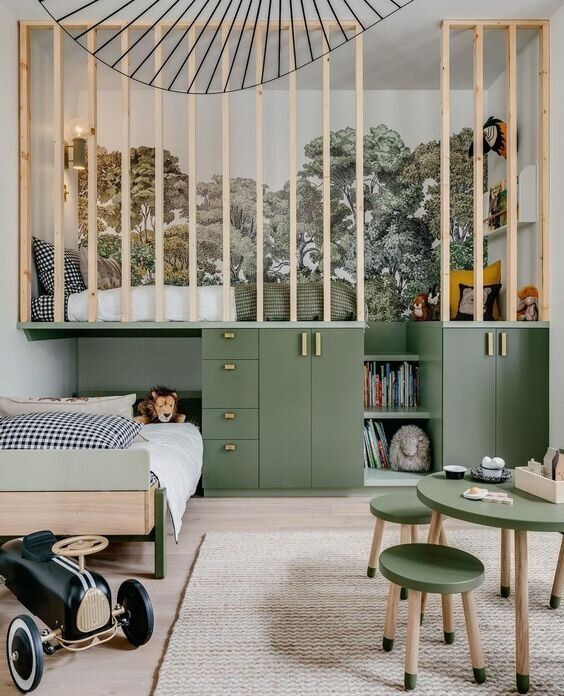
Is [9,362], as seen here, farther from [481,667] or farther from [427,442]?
[481,667]

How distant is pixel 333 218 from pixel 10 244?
2139mm

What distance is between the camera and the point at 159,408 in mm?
3688

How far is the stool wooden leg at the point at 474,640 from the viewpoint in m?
1.71

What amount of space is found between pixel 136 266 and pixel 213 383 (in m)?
1.17

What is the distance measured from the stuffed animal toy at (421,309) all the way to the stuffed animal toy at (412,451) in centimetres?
76

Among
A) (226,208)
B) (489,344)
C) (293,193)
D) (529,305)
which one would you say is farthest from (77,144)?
(529,305)

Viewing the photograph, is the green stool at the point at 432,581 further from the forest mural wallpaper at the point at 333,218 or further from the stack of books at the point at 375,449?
the forest mural wallpaper at the point at 333,218

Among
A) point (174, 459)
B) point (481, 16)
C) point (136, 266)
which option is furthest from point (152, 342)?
point (481, 16)

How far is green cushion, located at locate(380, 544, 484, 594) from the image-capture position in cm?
164

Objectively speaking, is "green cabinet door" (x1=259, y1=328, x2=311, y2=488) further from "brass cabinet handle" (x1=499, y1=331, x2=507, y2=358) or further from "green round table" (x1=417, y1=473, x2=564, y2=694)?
"green round table" (x1=417, y1=473, x2=564, y2=694)

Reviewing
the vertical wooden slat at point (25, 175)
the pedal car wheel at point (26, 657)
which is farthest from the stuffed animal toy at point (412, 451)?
the pedal car wheel at point (26, 657)

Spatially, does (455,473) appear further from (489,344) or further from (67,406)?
(67,406)

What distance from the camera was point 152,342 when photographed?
168 inches

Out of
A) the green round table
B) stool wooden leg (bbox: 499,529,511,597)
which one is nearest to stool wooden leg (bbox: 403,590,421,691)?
the green round table
